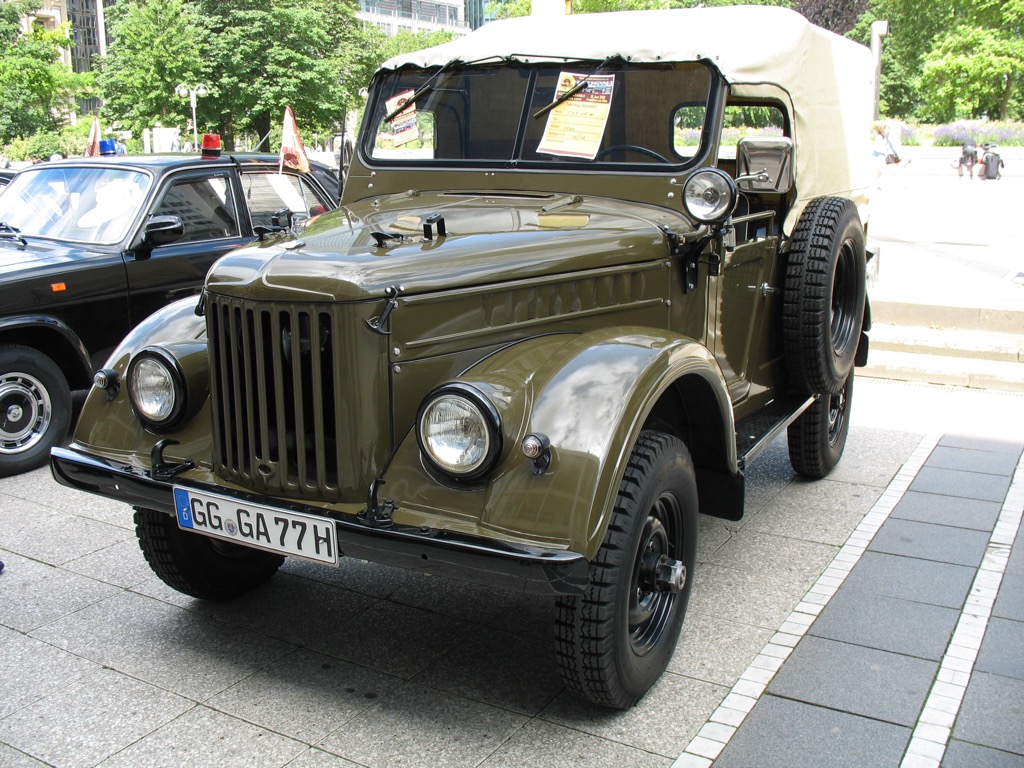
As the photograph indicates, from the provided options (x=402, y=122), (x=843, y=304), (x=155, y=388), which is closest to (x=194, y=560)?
(x=155, y=388)

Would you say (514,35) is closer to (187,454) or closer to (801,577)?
(187,454)

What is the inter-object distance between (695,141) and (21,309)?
13.2 ft

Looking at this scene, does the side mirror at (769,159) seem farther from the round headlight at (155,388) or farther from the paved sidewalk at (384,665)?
the round headlight at (155,388)

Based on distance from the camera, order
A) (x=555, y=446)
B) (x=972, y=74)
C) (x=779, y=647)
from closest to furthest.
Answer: (x=555, y=446), (x=779, y=647), (x=972, y=74)

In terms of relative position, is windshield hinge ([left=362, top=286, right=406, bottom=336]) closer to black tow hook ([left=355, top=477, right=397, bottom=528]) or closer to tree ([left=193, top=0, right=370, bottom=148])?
black tow hook ([left=355, top=477, right=397, bottom=528])

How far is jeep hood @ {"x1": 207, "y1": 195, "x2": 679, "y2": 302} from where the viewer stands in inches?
110

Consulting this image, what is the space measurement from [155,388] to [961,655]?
2984 millimetres

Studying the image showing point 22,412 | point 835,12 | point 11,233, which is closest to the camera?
point 22,412

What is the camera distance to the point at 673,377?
2990mm

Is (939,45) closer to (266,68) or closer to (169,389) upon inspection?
(266,68)

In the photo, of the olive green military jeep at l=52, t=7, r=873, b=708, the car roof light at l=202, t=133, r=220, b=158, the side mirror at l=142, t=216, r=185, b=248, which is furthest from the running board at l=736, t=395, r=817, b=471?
the car roof light at l=202, t=133, r=220, b=158

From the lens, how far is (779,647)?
349 centimetres

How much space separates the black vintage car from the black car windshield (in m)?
1.44

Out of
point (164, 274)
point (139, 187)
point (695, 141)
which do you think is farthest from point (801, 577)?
point (139, 187)
